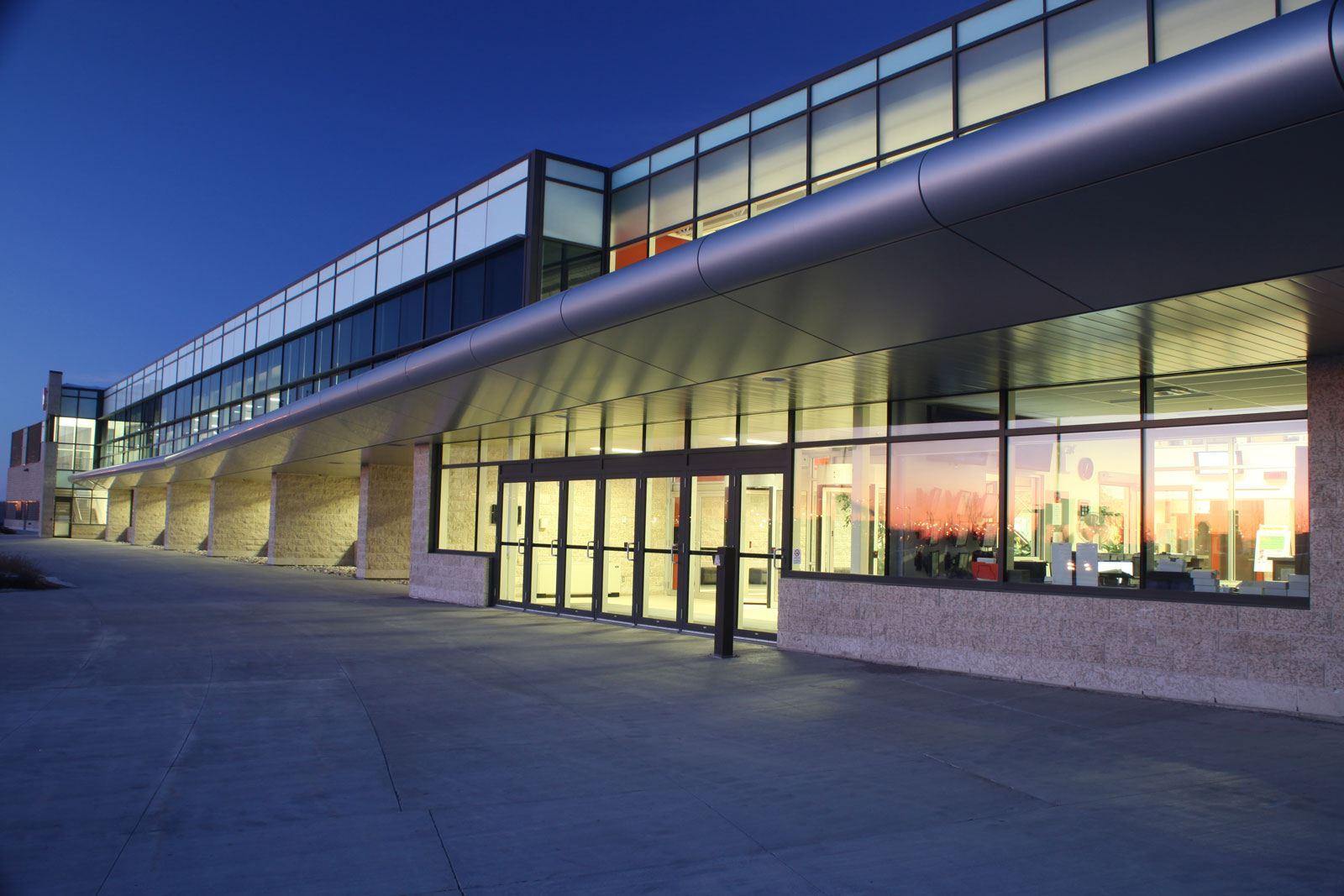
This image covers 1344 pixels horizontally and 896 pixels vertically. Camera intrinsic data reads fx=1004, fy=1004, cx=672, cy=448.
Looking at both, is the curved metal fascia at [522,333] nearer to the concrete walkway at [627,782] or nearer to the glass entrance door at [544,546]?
the concrete walkway at [627,782]

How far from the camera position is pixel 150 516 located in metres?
54.5

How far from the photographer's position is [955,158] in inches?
263

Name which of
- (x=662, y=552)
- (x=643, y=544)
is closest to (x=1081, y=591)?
(x=662, y=552)

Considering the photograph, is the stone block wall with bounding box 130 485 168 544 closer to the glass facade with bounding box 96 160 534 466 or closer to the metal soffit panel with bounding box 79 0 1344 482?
the glass facade with bounding box 96 160 534 466

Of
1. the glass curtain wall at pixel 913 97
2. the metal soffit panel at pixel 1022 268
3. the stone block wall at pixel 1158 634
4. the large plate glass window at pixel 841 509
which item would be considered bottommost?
the stone block wall at pixel 1158 634

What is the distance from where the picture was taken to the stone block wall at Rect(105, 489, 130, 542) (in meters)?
59.8

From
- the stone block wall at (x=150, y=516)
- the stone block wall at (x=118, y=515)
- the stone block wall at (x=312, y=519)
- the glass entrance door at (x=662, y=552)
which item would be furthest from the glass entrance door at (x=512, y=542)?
the stone block wall at (x=118, y=515)

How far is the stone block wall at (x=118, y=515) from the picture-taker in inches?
2356

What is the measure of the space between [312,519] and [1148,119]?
34.3m

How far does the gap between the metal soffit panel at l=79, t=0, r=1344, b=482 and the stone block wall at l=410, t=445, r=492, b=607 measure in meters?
7.59

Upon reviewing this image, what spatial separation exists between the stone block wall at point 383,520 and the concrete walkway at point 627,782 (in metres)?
16.1

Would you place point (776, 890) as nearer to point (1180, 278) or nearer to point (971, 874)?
point (971, 874)

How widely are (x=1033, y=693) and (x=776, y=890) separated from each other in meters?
6.41

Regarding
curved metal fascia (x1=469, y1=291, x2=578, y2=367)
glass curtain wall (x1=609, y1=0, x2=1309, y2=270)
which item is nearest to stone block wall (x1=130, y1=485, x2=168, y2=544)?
glass curtain wall (x1=609, y1=0, x2=1309, y2=270)
